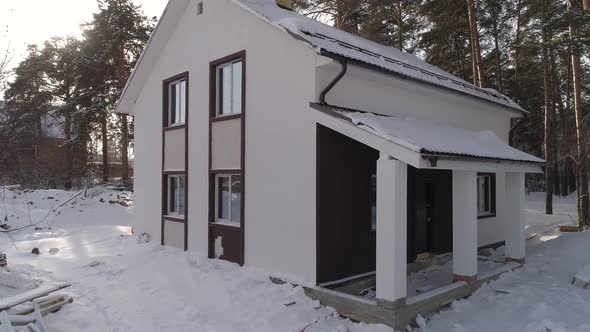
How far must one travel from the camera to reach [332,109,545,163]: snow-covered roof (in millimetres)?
6270

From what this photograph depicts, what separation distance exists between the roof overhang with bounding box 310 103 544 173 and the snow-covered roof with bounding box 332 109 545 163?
0.04 metres

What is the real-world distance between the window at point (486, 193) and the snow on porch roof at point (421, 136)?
3.12m

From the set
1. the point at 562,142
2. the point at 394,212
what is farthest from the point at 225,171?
the point at 562,142

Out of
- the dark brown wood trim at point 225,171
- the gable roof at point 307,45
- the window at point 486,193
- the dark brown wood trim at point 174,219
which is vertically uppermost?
the gable roof at point 307,45

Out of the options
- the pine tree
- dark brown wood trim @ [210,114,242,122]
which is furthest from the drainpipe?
the pine tree

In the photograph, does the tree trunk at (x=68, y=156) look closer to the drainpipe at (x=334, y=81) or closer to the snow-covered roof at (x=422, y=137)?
the drainpipe at (x=334, y=81)

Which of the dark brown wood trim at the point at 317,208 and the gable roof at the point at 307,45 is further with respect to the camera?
the gable roof at the point at 307,45

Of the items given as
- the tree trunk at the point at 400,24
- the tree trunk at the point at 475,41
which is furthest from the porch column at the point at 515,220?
the tree trunk at the point at 400,24

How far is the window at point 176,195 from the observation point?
11.6 m

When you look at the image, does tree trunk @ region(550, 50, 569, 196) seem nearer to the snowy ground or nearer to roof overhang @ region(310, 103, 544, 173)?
the snowy ground

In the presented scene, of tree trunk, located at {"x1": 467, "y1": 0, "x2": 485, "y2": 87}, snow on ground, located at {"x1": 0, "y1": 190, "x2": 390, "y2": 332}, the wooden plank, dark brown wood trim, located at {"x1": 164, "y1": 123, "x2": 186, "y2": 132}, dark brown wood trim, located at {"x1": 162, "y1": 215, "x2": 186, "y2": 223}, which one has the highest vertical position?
tree trunk, located at {"x1": 467, "y1": 0, "x2": 485, "y2": 87}

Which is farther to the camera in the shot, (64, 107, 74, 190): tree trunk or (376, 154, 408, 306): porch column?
(64, 107, 74, 190): tree trunk

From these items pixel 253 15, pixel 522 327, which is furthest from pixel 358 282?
pixel 253 15

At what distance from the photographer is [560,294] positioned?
749cm
